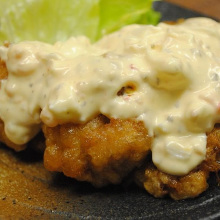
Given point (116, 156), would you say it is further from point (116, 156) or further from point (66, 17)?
point (66, 17)

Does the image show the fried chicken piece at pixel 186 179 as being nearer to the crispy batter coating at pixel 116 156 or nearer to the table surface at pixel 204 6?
the crispy batter coating at pixel 116 156

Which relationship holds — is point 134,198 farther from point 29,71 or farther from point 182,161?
point 29,71

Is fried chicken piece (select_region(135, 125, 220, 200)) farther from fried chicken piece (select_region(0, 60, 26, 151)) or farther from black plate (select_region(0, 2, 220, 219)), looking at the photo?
fried chicken piece (select_region(0, 60, 26, 151))

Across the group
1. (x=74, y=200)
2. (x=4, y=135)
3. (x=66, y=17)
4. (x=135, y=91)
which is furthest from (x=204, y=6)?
A: (x=74, y=200)

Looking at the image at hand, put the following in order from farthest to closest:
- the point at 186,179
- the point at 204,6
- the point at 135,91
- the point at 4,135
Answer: the point at 204,6, the point at 4,135, the point at 135,91, the point at 186,179

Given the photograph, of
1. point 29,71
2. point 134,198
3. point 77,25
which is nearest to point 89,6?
point 77,25

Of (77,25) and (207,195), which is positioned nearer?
(207,195)
